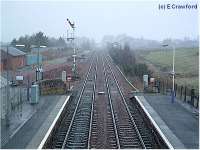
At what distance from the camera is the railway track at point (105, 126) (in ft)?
44.7

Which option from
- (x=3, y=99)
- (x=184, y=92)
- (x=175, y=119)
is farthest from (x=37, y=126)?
(x=184, y=92)

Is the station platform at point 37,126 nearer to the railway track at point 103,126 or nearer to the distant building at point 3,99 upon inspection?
the distant building at point 3,99

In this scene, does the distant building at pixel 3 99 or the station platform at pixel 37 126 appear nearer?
the station platform at pixel 37 126

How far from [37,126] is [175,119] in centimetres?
625

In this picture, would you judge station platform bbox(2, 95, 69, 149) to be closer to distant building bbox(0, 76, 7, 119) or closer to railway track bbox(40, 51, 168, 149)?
railway track bbox(40, 51, 168, 149)

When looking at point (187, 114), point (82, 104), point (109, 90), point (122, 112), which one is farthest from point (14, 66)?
point (187, 114)

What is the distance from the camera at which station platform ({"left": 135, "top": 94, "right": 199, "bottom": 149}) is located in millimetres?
13237

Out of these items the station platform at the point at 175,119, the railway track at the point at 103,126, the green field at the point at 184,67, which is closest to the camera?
the station platform at the point at 175,119

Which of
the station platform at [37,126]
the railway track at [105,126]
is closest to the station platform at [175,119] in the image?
the railway track at [105,126]

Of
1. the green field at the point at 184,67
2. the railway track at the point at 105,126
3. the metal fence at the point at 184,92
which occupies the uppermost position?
the green field at the point at 184,67

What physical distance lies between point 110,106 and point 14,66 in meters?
23.4

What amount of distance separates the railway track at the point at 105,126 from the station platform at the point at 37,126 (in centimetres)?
47

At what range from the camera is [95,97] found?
24547 mm

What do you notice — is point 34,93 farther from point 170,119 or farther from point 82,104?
point 170,119
